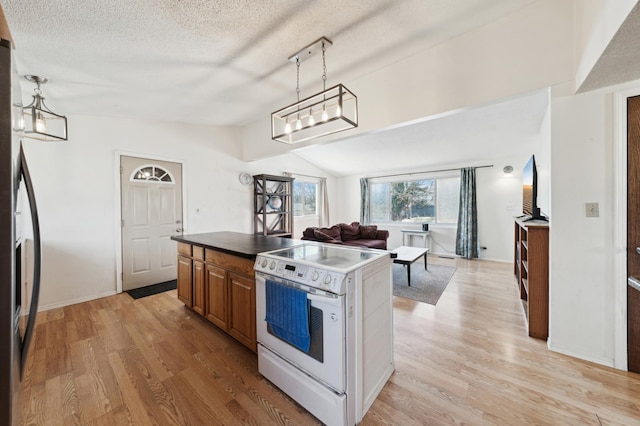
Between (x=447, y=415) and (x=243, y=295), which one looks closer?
(x=447, y=415)

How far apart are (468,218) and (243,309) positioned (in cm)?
516

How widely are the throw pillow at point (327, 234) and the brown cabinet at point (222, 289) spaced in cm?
221

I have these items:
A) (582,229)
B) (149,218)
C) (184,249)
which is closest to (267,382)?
(184,249)

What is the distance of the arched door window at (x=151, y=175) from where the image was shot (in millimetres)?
3739

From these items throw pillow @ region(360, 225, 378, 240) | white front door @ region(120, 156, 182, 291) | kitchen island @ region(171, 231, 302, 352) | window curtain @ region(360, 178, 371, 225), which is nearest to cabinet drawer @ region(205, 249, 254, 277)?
kitchen island @ region(171, 231, 302, 352)

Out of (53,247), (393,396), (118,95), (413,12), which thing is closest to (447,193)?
(413,12)

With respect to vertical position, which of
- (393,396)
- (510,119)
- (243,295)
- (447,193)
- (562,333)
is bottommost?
→ (393,396)

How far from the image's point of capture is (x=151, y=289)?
3.68 meters

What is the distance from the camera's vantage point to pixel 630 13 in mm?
1101

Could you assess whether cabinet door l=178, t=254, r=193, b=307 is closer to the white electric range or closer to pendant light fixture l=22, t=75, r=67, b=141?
the white electric range

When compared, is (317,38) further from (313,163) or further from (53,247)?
(313,163)

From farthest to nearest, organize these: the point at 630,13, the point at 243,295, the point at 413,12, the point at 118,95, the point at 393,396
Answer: the point at 118,95, the point at 243,295, the point at 413,12, the point at 393,396, the point at 630,13

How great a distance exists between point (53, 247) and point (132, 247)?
0.81m

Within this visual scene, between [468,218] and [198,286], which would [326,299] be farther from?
[468,218]
